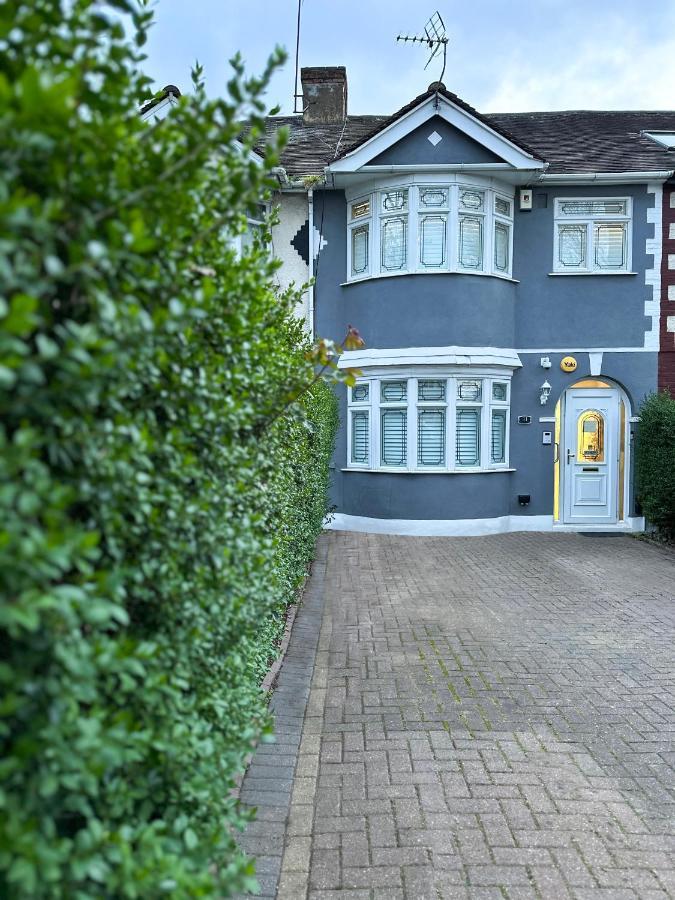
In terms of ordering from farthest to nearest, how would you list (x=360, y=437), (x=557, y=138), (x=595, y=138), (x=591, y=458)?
(x=557, y=138) → (x=595, y=138) → (x=591, y=458) → (x=360, y=437)

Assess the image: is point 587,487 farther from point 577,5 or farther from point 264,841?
point 577,5

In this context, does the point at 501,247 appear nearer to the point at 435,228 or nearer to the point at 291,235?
the point at 435,228

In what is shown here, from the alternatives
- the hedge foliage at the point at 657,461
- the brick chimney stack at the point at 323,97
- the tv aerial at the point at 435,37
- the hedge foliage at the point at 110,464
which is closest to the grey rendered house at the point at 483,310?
the hedge foliage at the point at 657,461

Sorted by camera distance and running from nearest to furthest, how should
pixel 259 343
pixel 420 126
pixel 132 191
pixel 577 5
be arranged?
pixel 132 191, pixel 259 343, pixel 420 126, pixel 577 5

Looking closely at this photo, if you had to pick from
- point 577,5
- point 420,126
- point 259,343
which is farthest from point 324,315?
point 577,5

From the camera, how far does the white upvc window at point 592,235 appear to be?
1188cm

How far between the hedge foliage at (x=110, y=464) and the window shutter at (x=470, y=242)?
395 inches

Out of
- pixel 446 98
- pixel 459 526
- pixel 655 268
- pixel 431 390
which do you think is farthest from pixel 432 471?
pixel 446 98

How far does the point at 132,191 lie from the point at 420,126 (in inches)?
441

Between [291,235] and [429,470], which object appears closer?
[429,470]

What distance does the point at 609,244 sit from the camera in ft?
39.3

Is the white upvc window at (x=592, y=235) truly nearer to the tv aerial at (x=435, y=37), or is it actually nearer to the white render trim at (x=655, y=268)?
the white render trim at (x=655, y=268)

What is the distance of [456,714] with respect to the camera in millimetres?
4246

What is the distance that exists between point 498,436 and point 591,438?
1.87 meters
